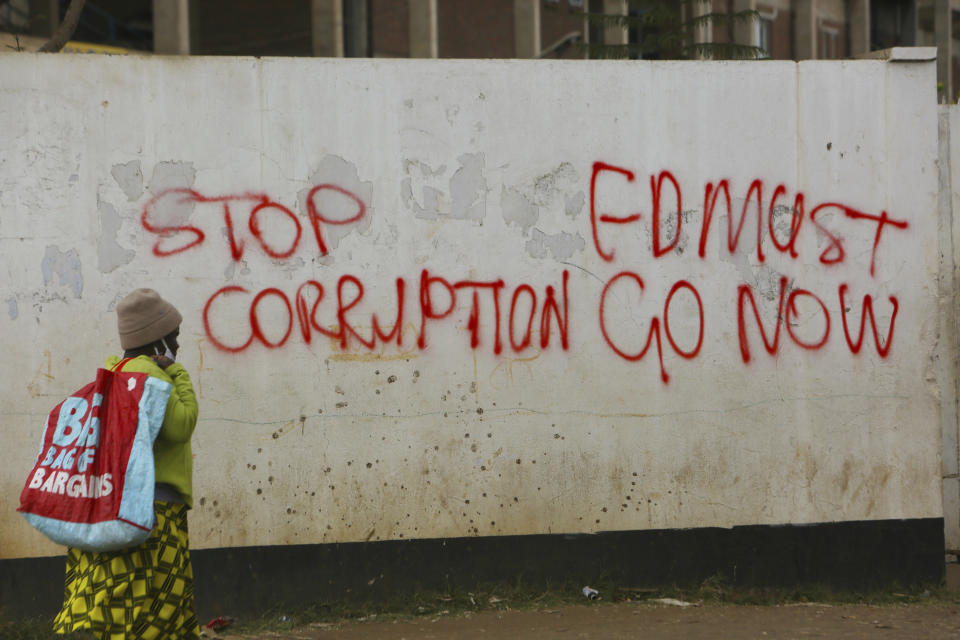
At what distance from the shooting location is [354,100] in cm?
493

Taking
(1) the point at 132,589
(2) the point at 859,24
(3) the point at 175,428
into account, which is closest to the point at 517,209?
(3) the point at 175,428

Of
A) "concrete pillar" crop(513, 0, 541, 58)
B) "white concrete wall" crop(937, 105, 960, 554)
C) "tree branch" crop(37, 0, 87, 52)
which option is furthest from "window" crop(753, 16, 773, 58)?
"tree branch" crop(37, 0, 87, 52)

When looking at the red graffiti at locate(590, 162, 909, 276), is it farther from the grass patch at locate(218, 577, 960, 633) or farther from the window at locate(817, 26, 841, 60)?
the window at locate(817, 26, 841, 60)

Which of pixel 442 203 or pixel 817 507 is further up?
pixel 442 203

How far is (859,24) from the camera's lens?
27.3 meters

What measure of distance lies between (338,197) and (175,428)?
1.73m

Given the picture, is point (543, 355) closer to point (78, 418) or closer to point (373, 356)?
point (373, 356)

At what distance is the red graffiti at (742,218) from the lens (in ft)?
16.7

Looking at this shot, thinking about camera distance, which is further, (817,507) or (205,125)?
(817,507)

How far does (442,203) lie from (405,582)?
171 centimetres

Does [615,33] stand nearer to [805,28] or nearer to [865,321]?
[805,28]

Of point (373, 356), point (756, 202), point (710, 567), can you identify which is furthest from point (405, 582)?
point (756, 202)

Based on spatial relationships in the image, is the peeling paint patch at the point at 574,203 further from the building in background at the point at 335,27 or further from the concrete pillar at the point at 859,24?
the concrete pillar at the point at 859,24

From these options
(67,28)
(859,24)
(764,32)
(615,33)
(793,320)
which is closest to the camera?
(793,320)
